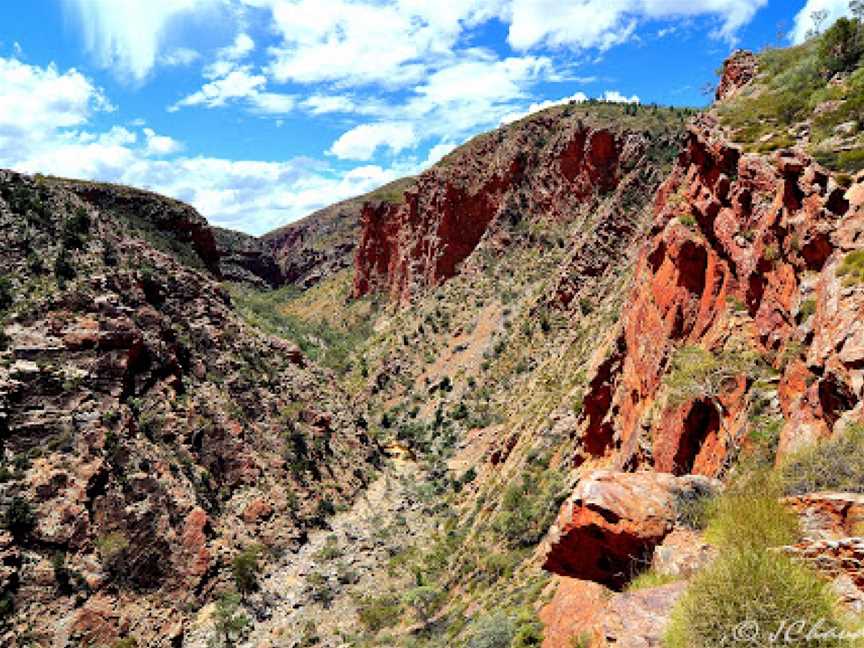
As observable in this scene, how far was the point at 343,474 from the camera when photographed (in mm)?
48125

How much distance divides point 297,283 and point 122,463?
132514 mm

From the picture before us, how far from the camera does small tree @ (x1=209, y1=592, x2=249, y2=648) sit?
101ft

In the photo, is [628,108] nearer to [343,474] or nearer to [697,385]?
[343,474]

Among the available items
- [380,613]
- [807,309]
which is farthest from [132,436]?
[807,309]

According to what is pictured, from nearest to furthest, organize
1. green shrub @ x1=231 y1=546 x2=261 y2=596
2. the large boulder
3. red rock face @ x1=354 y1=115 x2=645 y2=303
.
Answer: the large boulder < green shrub @ x1=231 y1=546 x2=261 y2=596 < red rock face @ x1=354 y1=115 x2=645 y2=303

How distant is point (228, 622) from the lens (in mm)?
30875

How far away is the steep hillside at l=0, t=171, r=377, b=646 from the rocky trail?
1586 millimetres

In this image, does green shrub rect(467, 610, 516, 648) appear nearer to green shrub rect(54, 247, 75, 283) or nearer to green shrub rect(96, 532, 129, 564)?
green shrub rect(96, 532, 129, 564)

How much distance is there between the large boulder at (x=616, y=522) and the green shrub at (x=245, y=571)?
2837 cm

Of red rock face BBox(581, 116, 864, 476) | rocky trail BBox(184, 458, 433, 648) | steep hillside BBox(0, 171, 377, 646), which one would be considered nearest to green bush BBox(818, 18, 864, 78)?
red rock face BBox(581, 116, 864, 476)

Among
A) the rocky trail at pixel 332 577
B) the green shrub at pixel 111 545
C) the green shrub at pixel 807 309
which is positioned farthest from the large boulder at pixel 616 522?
the green shrub at pixel 111 545

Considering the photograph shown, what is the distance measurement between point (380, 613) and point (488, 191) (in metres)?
63.7

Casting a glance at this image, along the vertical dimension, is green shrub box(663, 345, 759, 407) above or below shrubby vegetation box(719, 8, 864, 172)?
below

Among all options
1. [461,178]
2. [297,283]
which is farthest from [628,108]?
[297,283]
